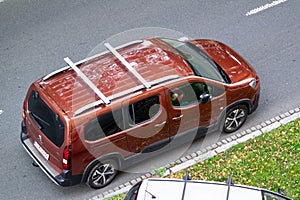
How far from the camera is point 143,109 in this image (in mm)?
11203

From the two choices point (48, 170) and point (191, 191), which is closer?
point (191, 191)

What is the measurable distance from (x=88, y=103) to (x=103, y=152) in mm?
890

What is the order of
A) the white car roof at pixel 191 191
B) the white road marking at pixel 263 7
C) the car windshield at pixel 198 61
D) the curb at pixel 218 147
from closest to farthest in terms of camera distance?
the white car roof at pixel 191 191 → the curb at pixel 218 147 → the car windshield at pixel 198 61 → the white road marking at pixel 263 7

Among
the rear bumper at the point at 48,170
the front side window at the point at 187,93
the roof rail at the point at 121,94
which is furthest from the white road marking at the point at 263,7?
the rear bumper at the point at 48,170

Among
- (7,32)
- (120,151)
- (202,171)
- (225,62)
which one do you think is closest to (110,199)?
(120,151)

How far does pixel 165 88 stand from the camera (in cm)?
1126

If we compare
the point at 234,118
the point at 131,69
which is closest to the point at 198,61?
the point at 234,118

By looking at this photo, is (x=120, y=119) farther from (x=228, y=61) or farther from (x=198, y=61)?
(x=228, y=61)

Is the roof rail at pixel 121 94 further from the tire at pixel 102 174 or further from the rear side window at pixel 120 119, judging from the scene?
the tire at pixel 102 174

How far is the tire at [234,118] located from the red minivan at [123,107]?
0.03 m

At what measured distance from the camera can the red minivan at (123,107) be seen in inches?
429

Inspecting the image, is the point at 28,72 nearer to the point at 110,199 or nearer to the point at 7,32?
the point at 7,32

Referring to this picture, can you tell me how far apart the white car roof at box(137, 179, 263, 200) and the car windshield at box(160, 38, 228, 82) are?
2.85 m

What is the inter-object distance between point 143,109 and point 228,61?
7.54 feet
